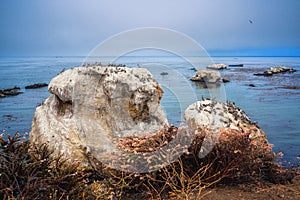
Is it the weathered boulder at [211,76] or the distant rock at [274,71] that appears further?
the distant rock at [274,71]

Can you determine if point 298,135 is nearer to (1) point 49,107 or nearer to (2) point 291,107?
(2) point 291,107

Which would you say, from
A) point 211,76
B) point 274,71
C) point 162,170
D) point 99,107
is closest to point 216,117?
point 162,170

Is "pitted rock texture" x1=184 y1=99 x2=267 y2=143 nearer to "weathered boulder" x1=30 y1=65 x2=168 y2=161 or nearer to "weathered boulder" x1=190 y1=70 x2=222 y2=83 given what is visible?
"weathered boulder" x1=30 y1=65 x2=168 y2=161

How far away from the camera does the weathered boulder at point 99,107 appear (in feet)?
23.4

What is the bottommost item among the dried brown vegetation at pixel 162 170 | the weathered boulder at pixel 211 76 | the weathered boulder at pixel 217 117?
the dried brown vegetation at pixel 162 170

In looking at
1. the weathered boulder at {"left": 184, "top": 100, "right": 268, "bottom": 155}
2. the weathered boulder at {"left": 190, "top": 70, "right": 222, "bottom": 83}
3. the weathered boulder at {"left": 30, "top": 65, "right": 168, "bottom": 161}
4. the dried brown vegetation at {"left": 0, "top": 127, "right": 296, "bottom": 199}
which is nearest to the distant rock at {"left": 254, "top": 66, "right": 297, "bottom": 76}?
the weathered boulder at {"left": 190, "top": 70, "right": 222, "bottom": 83}

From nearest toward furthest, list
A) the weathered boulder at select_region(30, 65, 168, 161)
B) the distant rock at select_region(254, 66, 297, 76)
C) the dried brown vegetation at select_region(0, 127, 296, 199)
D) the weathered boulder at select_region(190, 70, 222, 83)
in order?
the dried brown vegetation at select_region(0, 127, 296, 199) < the weathered boulder at select_region(30, 65, 168, 161) < the weathered boulder at select_region(190, 70, 222, 83) < the distant rock at select_region(254, 66, 297, 76)

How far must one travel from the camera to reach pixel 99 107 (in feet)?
25.5

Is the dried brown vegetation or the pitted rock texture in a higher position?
the pitted rock texture

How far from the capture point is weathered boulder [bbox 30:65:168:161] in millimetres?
7129

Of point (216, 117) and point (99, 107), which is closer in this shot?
point (216, 117)

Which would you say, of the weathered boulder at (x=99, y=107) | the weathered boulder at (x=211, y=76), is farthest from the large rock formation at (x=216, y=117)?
the weathered boulder at (x=211, y=76)

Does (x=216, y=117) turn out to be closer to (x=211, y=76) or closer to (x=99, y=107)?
(x=99, y=107)

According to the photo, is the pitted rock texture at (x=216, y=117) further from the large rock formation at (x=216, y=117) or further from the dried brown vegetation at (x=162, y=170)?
the dried brown vegetation at (x=162, y=170)
